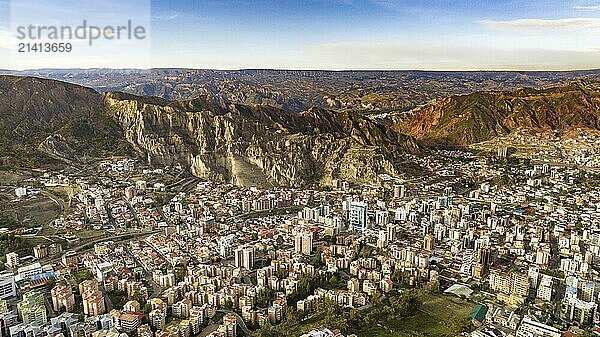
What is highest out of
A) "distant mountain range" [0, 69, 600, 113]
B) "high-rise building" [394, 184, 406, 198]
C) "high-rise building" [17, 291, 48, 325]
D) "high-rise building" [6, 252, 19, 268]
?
"distant mountain range" [0, 69, 600, 113]

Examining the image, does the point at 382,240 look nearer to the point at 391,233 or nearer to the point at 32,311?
the point at 391,233

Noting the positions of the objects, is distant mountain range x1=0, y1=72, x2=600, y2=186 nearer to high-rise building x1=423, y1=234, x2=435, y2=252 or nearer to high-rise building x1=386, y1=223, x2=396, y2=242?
high-rise building x1=386, y1=223, x2=396, y2=242

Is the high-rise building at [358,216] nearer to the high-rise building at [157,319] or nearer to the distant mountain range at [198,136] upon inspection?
the distant mountain range at [198,136]

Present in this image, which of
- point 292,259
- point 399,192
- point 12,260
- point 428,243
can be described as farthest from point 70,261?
point 399,192

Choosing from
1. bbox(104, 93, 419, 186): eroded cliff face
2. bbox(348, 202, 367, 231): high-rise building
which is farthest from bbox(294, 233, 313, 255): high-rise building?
bbox(104, 93, 419, 186): eroded cliff face

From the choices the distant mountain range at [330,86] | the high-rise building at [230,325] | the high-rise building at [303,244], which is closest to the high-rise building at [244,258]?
the high-rise building at [303,244]

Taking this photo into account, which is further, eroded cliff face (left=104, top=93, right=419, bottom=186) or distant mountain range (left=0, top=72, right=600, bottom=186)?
eroded cliff face (left=104, top=93, right=419, bottom=186)

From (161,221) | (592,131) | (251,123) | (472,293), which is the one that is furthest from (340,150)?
(592,131)
